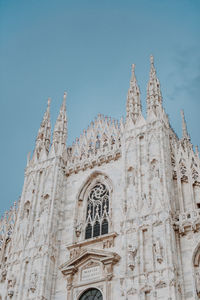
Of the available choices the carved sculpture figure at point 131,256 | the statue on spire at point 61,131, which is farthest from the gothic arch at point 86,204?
the statue on spire at point 61,131

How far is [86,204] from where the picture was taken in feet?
69.7

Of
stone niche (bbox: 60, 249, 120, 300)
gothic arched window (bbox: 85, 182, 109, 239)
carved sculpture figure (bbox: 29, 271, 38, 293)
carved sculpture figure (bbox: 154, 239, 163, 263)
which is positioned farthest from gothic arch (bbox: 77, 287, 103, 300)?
carved sculpture figure (bbox: 154, 239, 163, 263)

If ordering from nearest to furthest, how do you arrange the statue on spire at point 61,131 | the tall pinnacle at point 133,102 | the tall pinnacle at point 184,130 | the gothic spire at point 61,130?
the tall pinnacle at point 133,102 < the tall pinnacle at point 184,130 < the statue on spire at point 61,131 < the gothic spire at point 61,130

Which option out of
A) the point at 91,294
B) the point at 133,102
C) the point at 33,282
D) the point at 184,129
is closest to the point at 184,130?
the point at 184,129

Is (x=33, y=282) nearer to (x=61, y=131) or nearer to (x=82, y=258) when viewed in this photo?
(x=82, y=258)

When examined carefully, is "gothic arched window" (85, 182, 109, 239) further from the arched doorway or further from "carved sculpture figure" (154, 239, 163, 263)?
"carved sculpture figure" (154, 239, 163, 263)

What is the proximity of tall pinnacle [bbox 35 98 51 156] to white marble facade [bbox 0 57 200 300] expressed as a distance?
80 millimetres

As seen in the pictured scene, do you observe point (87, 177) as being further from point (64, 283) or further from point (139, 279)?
point (139, 279)

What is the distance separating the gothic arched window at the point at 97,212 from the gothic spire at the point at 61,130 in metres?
3.58

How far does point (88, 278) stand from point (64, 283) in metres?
1.15

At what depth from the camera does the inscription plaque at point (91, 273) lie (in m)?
18.0

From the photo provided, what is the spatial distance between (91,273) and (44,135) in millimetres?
9149

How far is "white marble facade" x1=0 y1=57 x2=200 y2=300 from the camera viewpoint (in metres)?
16.6

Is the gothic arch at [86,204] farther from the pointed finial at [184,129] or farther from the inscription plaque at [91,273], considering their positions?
the pointed finial at [184,129]
